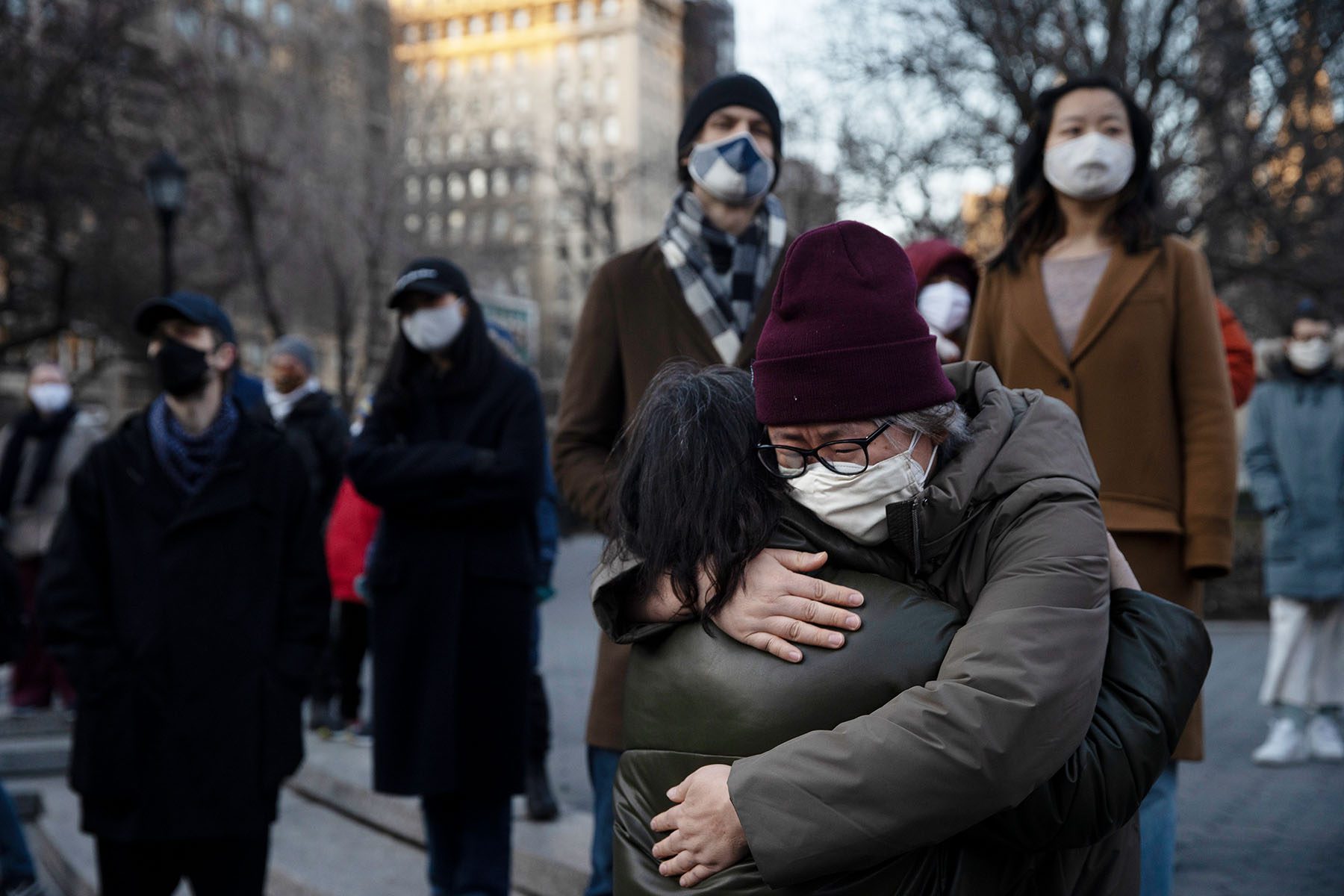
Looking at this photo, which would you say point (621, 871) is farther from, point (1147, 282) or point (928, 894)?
point (1147, 282)

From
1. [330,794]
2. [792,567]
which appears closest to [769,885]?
[792,567]

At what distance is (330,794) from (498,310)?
649 centimetres

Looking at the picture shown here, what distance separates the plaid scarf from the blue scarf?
5.33ft

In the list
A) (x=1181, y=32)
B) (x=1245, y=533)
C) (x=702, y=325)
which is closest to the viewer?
(x=702, y=325)

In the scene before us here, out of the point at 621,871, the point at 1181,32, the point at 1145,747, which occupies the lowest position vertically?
the point at 621,871

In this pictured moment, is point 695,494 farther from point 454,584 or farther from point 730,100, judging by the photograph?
point 454,584

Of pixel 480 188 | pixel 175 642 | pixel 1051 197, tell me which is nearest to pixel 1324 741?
pixel 1051 197

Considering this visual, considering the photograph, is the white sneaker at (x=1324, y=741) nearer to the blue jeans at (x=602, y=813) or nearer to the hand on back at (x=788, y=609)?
the blue jeans at (x=602, y=813)

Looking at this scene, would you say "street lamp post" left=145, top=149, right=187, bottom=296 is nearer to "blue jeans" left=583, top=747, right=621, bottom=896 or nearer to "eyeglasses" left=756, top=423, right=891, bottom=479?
"blue jeans" left=583, top=747, right=621, bottom=896

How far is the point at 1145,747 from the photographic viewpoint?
1859mm

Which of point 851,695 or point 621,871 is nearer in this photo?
point 851,695

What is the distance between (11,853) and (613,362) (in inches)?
132

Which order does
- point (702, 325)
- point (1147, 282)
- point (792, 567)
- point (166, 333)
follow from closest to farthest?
point (792, 567) → point (1147, 282) → point (702, 325) → point (166, 333)

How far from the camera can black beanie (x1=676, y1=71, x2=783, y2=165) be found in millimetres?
3525
